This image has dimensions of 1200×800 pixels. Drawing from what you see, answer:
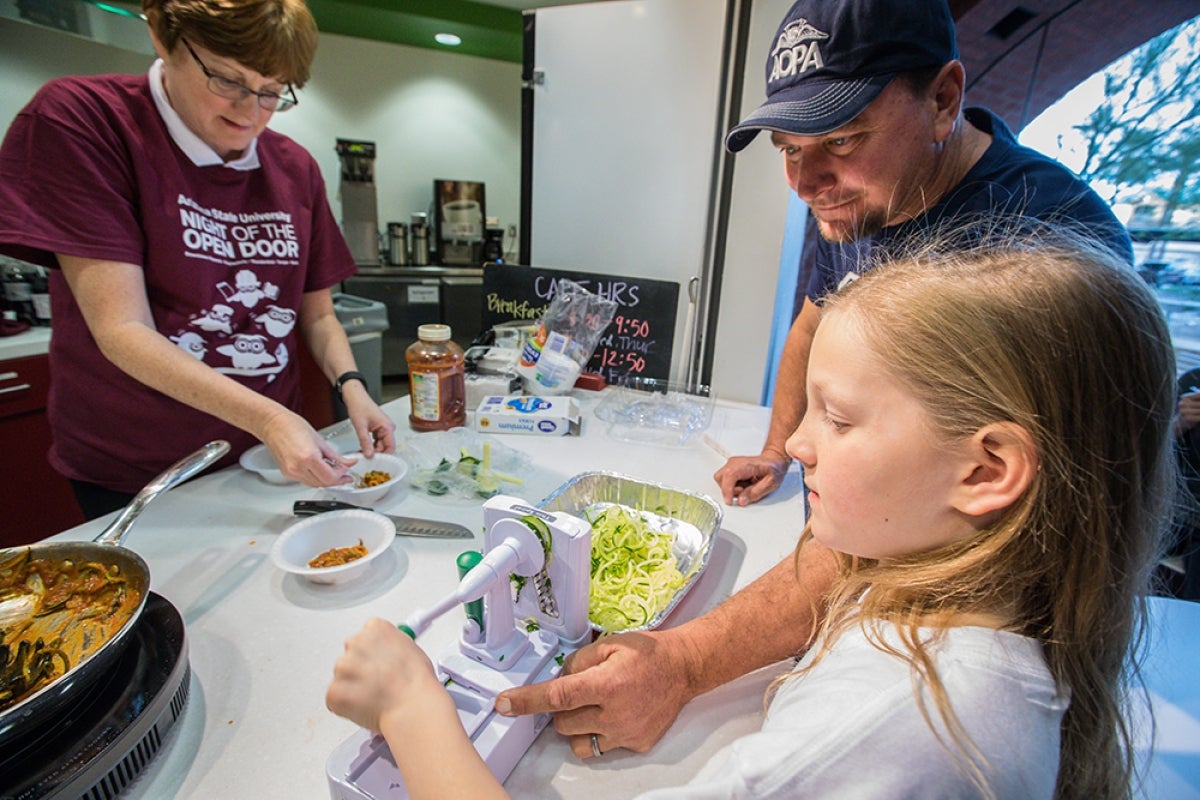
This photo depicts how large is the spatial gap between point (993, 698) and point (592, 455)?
3.59ft

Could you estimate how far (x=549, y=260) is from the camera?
7.79ft

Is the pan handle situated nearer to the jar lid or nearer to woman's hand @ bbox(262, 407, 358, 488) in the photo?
woman's hand @ bbox(262, 407, 358, 488)

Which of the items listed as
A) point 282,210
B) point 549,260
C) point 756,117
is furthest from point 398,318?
point 756,117

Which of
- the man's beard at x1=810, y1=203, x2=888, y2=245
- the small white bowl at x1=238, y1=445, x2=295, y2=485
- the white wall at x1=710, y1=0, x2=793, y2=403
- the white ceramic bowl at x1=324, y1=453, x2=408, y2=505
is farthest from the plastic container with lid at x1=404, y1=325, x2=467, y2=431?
the white wall at x1=710, y1=0, x2=793, y2=403

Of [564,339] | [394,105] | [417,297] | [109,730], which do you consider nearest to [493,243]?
[417,297]

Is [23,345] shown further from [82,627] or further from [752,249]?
[752,249]

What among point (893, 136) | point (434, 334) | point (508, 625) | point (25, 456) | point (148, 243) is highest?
point (893, 136)

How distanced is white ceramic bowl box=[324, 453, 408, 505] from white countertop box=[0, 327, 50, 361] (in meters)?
1.73

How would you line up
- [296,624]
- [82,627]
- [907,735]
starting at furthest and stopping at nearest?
[296,624] < [82,627] < [907,735]

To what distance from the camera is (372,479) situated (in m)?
1.23

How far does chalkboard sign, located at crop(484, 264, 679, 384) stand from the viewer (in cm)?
201

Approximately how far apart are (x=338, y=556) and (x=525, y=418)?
27.4 inches

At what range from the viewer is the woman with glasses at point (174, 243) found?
1.06 m

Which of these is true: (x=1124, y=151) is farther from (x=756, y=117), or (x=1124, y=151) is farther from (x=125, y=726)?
(x=125, y=726)
